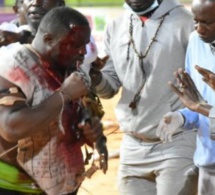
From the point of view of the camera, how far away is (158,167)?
4.70 meters

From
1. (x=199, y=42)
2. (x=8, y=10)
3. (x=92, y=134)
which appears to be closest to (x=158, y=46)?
(x=199, y=42)

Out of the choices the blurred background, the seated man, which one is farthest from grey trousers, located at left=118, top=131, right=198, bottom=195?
the blurred background

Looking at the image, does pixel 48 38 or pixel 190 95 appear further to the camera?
pixel 190 95

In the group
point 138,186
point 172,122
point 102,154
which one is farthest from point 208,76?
point 138,186

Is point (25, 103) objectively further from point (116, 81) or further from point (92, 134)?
point (116, 81)

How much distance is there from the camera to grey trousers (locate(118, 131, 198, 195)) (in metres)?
4.61

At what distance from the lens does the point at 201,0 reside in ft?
13.2

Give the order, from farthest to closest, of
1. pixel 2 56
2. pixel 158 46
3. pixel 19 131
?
pixel 158 46
pixel 2 56
pixel 19 131

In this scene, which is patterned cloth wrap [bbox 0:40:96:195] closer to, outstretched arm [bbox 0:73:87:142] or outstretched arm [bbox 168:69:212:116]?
outstretched arm [bbox 0:73:87:142]

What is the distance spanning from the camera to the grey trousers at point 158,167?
4.61 metres

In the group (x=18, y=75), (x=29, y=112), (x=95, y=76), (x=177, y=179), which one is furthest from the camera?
(x=95, y=76)

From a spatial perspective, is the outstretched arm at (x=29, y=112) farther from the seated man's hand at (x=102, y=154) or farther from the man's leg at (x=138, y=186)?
the man's leg at (x=138, y=186)

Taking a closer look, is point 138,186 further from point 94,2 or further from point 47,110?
point 94,2

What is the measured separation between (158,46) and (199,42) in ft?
1.84
